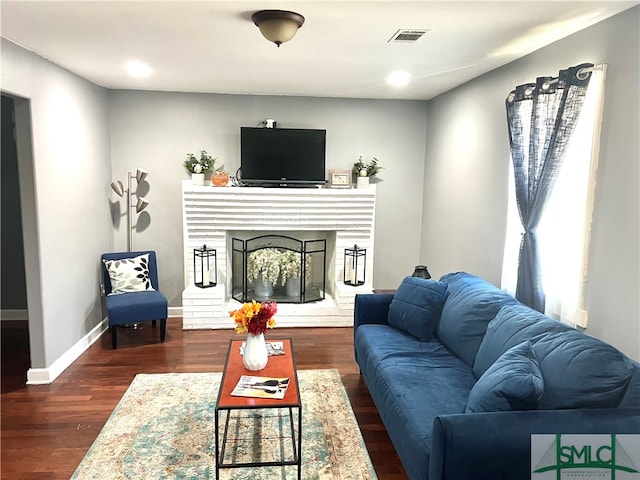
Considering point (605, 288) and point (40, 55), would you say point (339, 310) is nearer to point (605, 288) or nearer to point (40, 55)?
point (605, 288)

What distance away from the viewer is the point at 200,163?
5148 millimetres

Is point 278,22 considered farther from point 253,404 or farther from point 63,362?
point 63,362

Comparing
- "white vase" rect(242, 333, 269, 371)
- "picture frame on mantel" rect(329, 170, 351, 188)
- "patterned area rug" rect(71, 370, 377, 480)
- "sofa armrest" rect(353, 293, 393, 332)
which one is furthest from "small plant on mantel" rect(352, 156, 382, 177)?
"white vase" rect(242, 333, 269, 371)

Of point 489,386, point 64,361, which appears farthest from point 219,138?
point 489,386

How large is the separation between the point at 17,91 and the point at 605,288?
3.86m

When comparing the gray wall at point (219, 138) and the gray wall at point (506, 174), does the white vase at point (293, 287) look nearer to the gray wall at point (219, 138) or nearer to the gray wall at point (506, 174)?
the gray wall at point (219, 138)

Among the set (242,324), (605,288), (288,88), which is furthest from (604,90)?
(288,88)

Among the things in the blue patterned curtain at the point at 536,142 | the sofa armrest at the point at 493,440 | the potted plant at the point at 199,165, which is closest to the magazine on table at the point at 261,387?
the sofa armrest at the point at 493,440

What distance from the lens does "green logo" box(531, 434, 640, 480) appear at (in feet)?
6.15

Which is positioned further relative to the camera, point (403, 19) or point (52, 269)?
point (52, 269)

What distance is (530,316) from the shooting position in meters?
2.61

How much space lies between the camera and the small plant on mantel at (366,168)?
543cm

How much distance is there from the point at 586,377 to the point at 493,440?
0.53 metres

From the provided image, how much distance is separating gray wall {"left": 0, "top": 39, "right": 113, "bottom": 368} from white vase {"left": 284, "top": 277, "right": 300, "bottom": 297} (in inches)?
76.4
